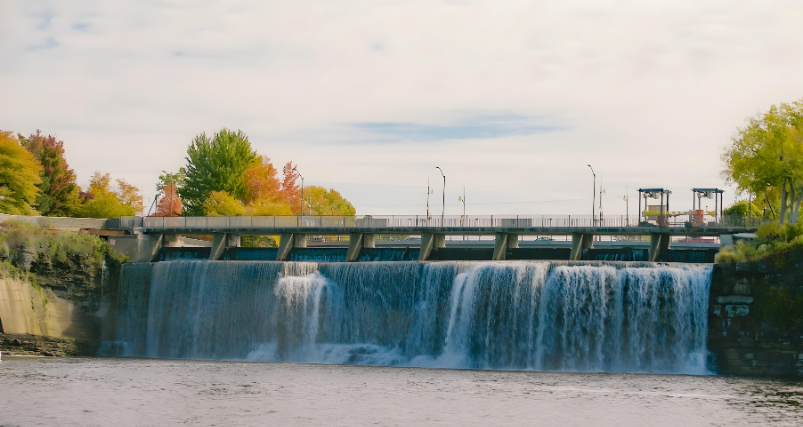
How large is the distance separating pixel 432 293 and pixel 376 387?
14.6m

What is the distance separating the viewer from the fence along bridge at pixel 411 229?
217 feet

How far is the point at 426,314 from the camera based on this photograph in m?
62.0

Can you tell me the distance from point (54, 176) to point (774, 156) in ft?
232

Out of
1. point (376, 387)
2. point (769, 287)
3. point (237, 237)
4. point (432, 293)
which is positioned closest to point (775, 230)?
point (769, 287)

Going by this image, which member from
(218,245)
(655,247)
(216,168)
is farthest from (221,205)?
(655,247)

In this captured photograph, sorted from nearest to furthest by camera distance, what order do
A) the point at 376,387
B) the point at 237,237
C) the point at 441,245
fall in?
the point at 376,387 → the point at 441,245 → the point at 237,237

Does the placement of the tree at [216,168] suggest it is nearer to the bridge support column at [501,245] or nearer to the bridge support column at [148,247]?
the bridge support column at [148,247]

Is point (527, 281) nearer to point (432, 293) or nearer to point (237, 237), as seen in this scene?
point (432, 293)

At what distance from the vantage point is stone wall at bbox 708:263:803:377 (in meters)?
54.3

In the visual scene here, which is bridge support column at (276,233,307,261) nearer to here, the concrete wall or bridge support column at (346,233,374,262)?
bridge support column at (346,233,374,262)

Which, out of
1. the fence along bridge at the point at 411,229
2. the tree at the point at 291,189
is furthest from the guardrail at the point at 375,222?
the tree at the point at 291,189

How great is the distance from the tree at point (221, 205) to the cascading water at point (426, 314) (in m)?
31.5

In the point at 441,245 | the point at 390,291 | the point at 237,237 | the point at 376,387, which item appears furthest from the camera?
the point at 237,237

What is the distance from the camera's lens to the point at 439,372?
55.2 metres
